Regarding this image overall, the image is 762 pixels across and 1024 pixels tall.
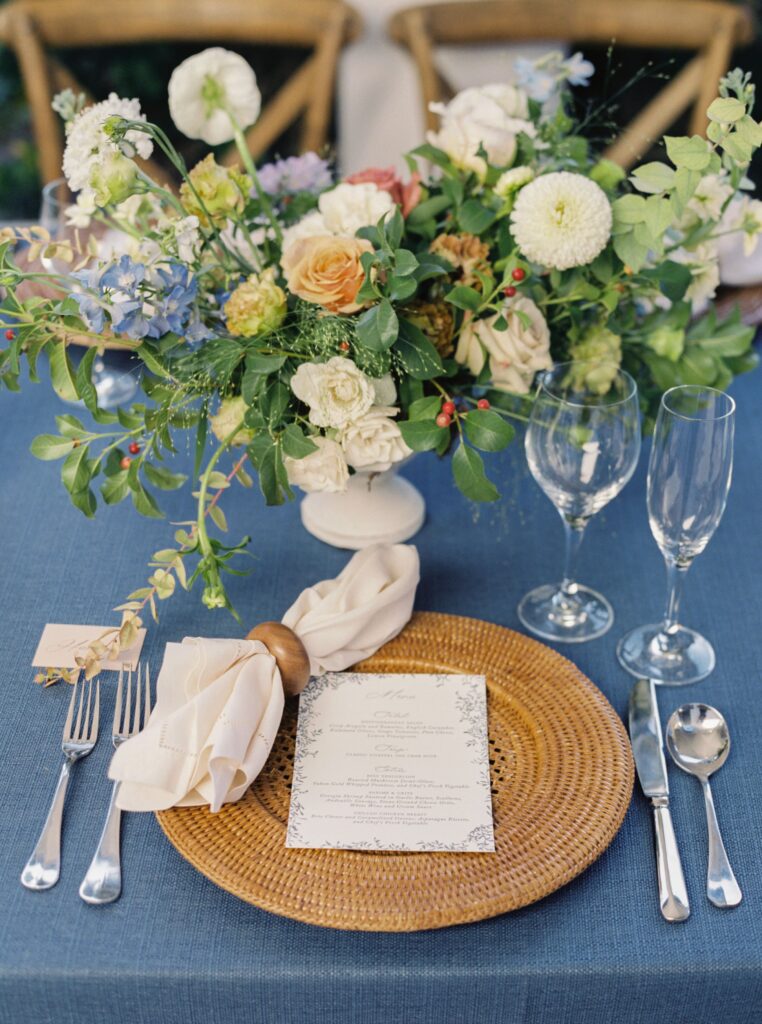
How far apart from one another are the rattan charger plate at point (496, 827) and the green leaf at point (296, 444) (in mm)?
196

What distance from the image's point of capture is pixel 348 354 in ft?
3.38

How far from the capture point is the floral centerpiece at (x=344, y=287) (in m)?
1.00

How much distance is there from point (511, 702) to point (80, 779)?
37 centimetres

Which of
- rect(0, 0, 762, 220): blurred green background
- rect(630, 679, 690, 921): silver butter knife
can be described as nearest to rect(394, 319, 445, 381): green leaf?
rect(630, 679, 690, 921): silver butter knife

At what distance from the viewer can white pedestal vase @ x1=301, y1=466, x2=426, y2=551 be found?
121cm

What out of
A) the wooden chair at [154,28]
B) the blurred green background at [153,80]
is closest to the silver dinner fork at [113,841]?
the wooden chair at [154,28]

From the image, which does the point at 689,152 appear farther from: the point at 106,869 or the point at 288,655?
the point at 106,869

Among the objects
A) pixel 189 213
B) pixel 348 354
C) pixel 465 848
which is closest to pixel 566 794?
pixel 465 848

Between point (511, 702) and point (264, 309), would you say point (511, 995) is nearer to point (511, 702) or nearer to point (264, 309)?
point (511, 702)

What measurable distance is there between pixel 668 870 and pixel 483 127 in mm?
710

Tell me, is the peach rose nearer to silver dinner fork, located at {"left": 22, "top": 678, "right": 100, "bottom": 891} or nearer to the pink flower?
the pink flower

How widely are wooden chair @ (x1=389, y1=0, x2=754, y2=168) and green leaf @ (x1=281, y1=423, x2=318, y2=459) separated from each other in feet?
4.35

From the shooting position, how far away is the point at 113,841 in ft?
2.90

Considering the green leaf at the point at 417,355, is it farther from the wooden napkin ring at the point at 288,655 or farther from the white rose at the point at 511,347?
the wooden napkin ring at the point at 288,655
